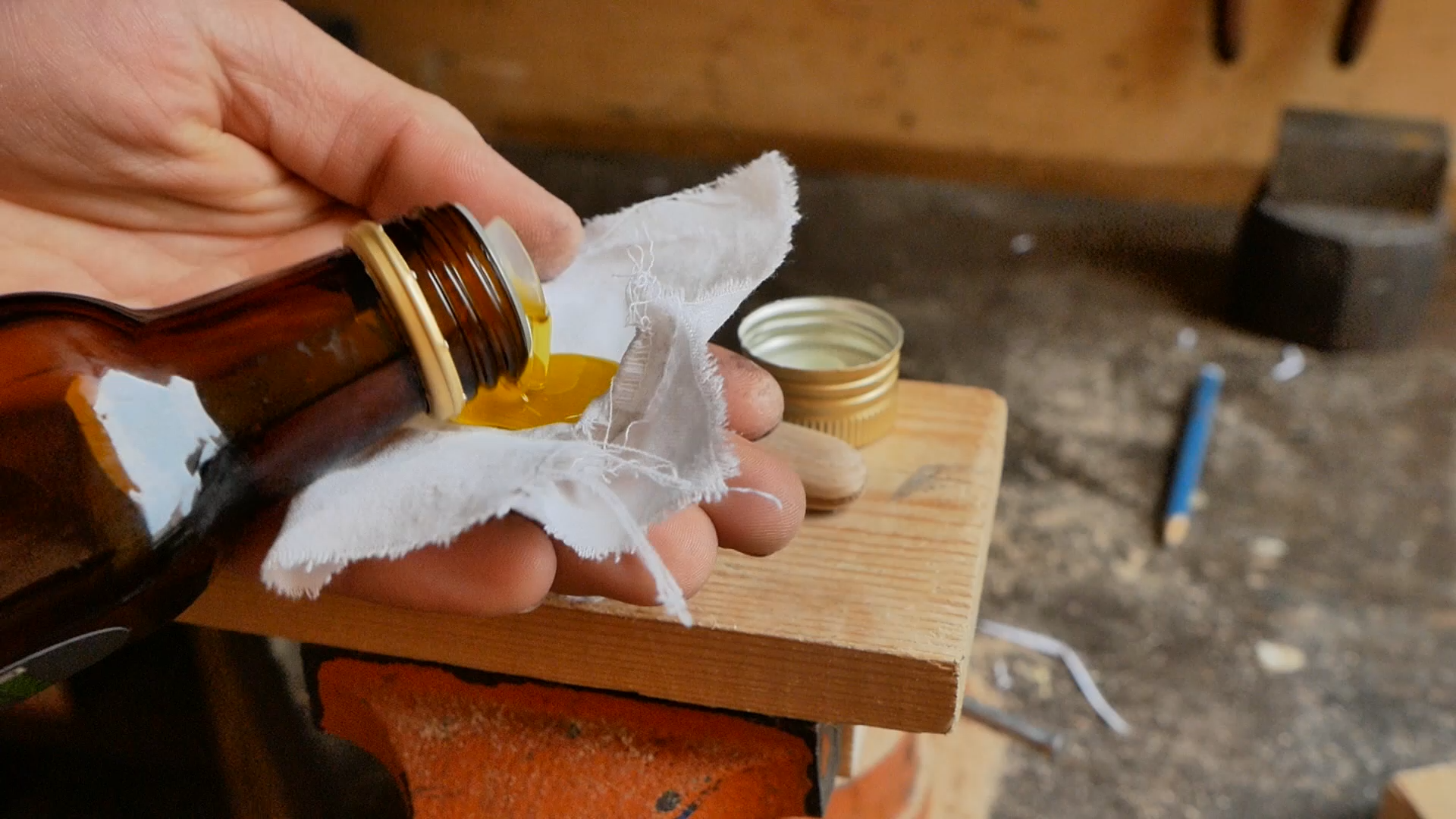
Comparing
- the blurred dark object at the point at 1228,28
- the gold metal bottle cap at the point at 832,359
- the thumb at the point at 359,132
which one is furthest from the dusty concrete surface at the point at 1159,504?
the thumb at the point at 359,132

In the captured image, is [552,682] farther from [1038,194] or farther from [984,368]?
[1038,194]

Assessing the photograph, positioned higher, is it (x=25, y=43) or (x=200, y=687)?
(x=25, y=43)

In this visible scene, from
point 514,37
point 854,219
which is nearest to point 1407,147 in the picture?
point 854,219

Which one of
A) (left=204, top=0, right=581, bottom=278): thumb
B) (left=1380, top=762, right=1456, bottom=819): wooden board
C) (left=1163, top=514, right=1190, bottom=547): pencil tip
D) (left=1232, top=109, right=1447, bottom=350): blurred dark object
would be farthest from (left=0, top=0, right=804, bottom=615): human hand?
(left=1232, top=109, right=1447, bottom=350): blurred dark object

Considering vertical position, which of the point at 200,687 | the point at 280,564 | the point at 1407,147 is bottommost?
the point at 1407,147

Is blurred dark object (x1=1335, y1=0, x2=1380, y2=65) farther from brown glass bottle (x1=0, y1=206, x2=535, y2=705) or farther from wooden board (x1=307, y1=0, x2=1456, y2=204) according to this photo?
brown glass bottle (x1=0, y1=206, x2=535, y2=705)

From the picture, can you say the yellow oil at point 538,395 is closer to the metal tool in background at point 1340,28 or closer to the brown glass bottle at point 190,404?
the brown glass bottle at point 190,404

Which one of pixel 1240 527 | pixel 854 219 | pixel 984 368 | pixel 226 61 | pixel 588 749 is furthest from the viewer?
pixel 854 219
